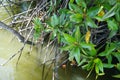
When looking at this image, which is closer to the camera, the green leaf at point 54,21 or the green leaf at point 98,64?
the green leaf at point 98,64

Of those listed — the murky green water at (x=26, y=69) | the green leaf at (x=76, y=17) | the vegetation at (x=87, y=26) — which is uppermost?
the green leaf at (x=76, y=17)

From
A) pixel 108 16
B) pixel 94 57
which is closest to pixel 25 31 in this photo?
pixel 94 57

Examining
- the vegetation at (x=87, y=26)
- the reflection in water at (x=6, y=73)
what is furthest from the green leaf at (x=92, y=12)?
the reflection in water at (x=6, y=73)

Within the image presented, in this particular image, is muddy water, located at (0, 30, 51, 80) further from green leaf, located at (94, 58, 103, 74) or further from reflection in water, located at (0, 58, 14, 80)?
green leaf, located at (94, 58, 103, 74)

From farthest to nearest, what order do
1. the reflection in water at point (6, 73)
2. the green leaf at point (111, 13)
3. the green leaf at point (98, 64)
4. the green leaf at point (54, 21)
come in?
1. the reflection in water at point (6, 73)
2. the green leaf at point (54, 21)
3. the green leaf at point (98, 64)
4. the green leaf at point (111, 13)

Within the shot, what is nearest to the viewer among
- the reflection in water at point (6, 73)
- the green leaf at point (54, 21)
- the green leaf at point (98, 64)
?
the green leaf at point (98, 64)

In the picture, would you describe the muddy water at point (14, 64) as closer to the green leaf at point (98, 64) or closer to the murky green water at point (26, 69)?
the murky green water at point (26, 69)

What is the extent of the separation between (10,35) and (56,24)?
975 mm

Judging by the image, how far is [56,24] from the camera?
1574 millimetres

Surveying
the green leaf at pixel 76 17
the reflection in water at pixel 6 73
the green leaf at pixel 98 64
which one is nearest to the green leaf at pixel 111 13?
the green leaf at pixel 76 17

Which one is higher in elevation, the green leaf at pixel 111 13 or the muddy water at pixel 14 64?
the green leaf at pixel 111 13

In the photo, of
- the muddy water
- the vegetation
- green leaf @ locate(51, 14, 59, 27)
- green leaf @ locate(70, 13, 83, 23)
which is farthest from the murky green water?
green leaf @ locate(70, 13, 83, 23)

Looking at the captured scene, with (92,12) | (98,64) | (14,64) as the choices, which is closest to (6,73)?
(14,64)

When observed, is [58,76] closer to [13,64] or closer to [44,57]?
[44,57]
